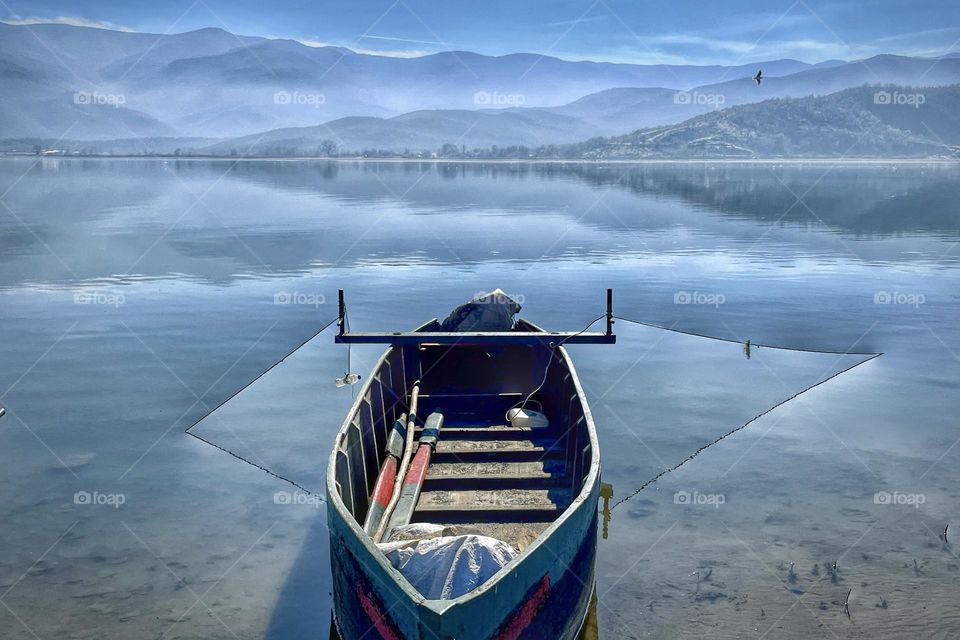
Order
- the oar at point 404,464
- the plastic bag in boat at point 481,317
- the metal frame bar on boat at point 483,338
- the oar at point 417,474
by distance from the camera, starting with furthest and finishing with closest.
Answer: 1. the plastic bag in boat at point 481,317
2. the metal frame bar on boat at point 483,338
3. the oar at point 417,474
4. the oar at point 404,464

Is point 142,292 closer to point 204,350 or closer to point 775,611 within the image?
point 204,350

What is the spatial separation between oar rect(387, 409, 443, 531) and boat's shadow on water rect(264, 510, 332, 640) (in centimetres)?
145

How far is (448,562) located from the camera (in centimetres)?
862

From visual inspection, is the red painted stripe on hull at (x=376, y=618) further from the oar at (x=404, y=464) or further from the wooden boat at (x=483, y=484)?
the oar at (x=404, y=464)

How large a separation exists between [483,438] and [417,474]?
8.60 ft

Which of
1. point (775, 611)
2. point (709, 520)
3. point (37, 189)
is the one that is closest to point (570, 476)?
point (709, 520)

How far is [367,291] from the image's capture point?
31.3m

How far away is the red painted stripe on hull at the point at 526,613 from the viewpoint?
8273 mm

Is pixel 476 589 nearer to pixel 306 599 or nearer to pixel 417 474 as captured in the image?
pixel 306 599

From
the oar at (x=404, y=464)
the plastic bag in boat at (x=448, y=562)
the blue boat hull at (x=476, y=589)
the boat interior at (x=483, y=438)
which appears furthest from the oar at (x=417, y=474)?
the plastic bag in boat at (x=448, y=562)

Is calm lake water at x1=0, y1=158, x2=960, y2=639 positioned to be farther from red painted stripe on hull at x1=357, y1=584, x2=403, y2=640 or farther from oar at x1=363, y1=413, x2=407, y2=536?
red painted stripe on hull at x1=357, y1=584, x2=403, y2=640

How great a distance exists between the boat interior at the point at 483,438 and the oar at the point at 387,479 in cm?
22

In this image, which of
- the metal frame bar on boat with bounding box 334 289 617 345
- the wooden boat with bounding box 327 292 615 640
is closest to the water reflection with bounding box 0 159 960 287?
the wooden boat with bounding box 327 292 615 640

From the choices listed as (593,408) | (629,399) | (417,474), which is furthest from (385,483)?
(629,399)
